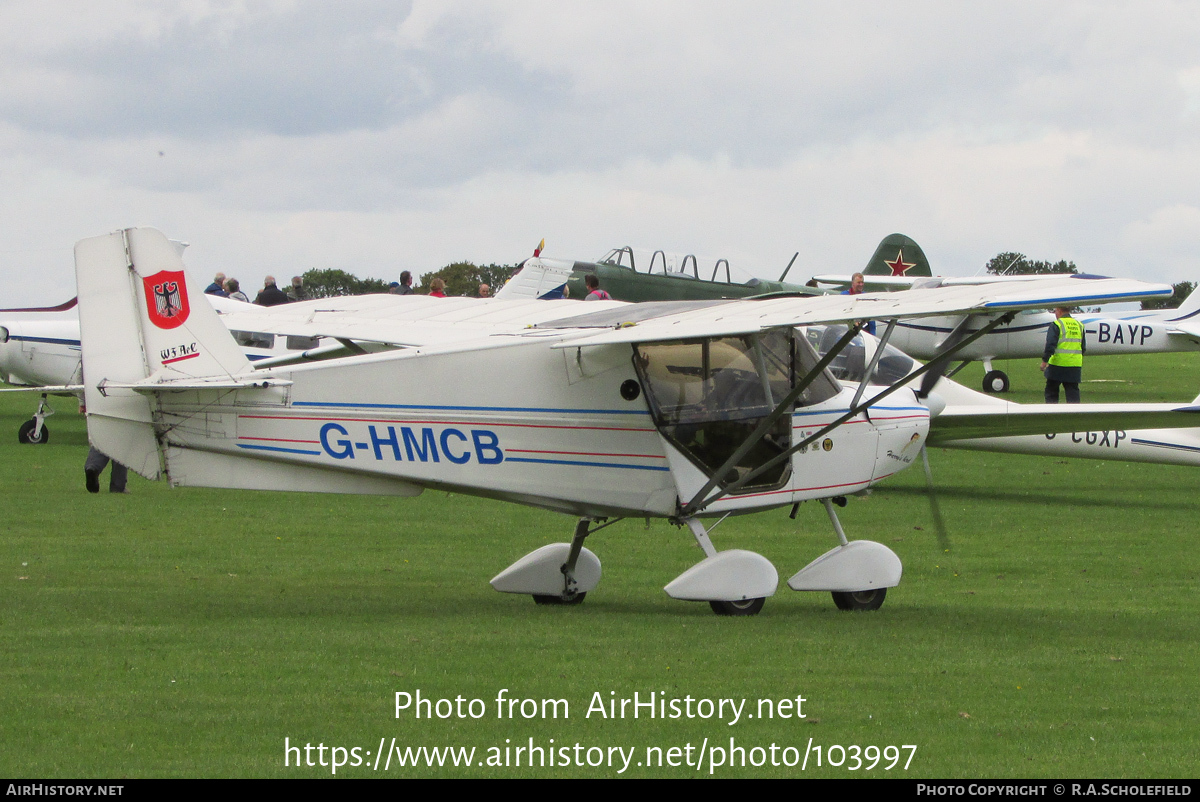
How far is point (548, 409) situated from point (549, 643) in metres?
1.58

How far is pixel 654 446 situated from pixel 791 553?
356cm

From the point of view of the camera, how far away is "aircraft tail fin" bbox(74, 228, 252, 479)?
27.8ft

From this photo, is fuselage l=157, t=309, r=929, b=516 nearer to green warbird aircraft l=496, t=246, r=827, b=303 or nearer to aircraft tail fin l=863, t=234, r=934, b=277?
green warbird aircraft l=496, t=246, r=827, b=303

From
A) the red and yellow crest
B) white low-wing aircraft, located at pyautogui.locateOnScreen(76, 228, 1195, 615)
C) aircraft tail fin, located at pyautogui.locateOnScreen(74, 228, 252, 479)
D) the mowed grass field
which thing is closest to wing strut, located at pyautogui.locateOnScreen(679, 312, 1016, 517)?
white low-wing aircraft, located at pyautogui.locateOnScreen(76, 228, 1195, 615)

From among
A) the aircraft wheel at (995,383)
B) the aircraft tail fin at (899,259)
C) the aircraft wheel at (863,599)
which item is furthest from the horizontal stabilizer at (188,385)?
the aircraft tail fin at (899,259)

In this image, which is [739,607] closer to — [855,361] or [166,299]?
[166,299]

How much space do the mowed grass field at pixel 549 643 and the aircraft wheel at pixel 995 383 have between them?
1641 centimetres

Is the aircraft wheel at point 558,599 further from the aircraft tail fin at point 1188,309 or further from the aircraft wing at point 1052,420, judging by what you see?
the aircraft tail fin at point 1188,309

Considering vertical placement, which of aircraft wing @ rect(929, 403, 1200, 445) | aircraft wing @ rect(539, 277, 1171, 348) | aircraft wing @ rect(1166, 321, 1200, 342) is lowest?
aircraft wing @ rect(1166, 321, 1200, 342)

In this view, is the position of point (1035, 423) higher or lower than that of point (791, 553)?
higher

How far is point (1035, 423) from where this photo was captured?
35.0 feet

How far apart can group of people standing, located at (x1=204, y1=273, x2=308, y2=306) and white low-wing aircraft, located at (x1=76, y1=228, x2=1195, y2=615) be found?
55.9 ft
